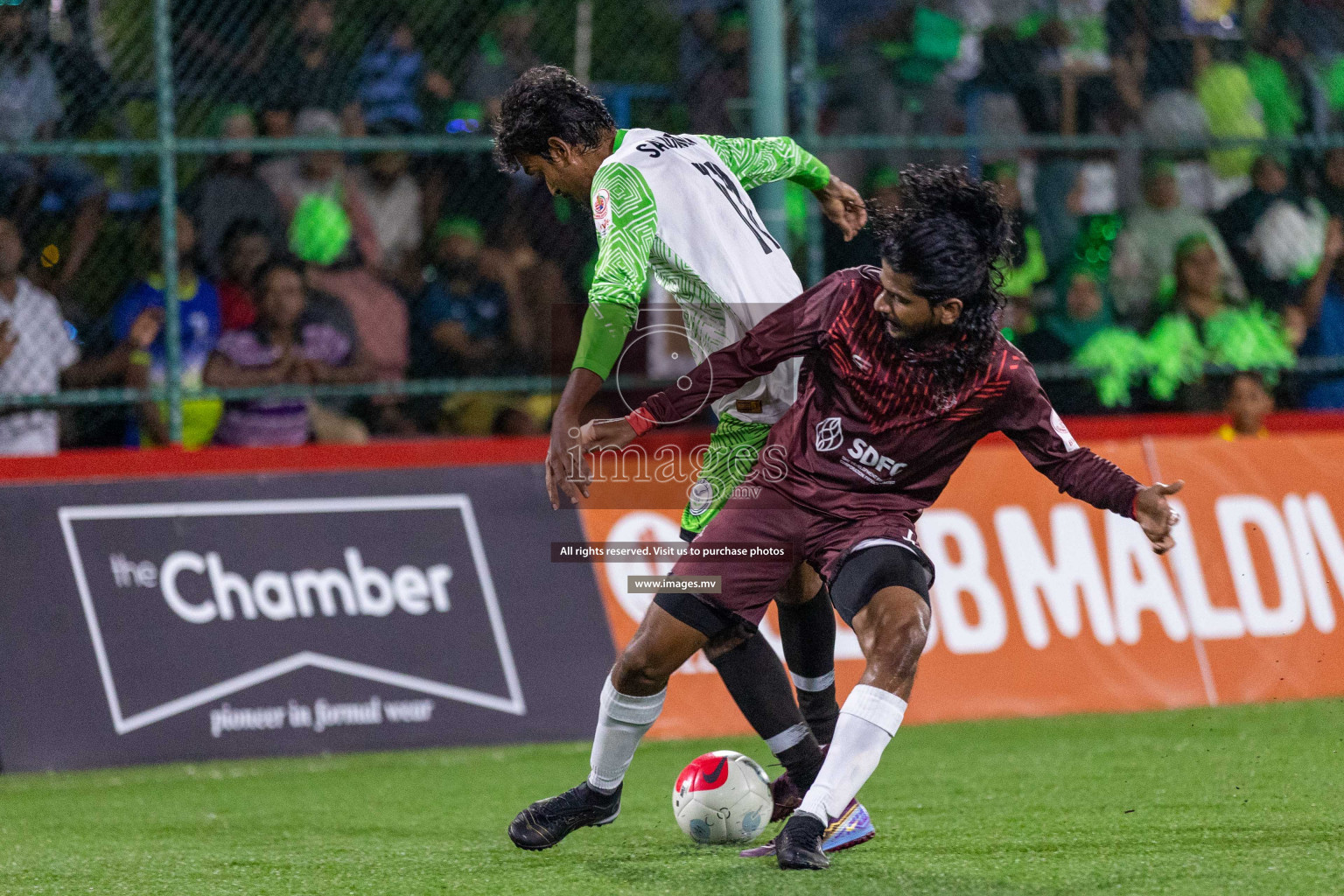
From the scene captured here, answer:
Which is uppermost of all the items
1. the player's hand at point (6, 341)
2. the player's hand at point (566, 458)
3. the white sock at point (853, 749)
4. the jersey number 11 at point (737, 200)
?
the jersey number 11 at point (737, 200)

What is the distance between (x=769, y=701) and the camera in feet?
15.4

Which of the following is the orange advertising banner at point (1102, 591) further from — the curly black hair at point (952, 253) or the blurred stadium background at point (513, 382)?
the curly black hair at point (952, 253)

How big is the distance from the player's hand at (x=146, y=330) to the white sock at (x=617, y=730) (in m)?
4.24

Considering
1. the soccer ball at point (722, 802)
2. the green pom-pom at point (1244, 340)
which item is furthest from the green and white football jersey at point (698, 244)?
the green pom-pom at point (1244, 340)

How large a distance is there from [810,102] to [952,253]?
14.8 feet

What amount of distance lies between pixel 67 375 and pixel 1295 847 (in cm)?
595

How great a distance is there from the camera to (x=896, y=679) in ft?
13.4

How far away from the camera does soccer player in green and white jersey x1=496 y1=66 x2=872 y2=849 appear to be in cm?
453

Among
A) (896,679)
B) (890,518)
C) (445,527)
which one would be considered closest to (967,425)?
(890,518)

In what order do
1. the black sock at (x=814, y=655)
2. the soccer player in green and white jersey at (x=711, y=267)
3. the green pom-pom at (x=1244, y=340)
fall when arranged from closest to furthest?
the soccer player in green and white jersey at (x=711, y=267), the black sock at (x=814, y=655), the green pom-pom at (x=1244, y=340)

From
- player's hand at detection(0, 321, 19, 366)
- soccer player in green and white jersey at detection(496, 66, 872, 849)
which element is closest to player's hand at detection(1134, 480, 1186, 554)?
soccer player in green and white jersey at detection(496, 66, 872, 849)

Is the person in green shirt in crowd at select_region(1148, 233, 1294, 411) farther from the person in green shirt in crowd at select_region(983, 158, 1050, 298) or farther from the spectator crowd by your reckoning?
the person in green shirt in crowd at select_region(983, 158, 1050, 298)

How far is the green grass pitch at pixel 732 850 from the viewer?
4.11 m

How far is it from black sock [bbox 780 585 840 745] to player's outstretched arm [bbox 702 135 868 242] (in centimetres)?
119
